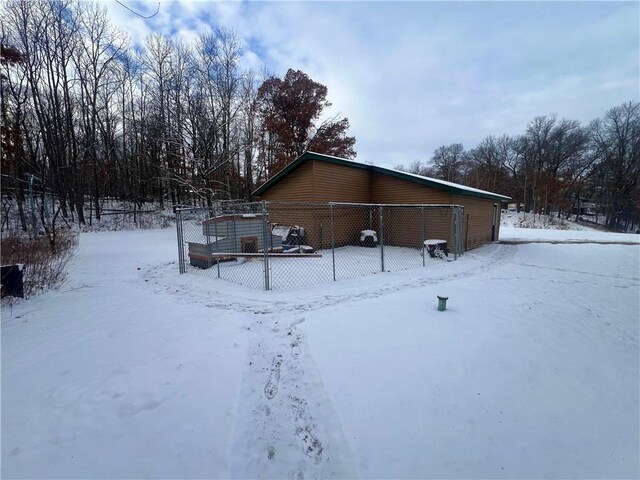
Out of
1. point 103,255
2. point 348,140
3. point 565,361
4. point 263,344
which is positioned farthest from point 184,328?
point 348,140

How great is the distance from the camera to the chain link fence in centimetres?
721

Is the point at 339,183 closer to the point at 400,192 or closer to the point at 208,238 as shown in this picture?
the point at 400,192

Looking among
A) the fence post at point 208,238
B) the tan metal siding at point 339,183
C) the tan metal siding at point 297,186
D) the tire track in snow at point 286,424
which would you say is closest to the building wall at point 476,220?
the tan metal siding at point 339,183

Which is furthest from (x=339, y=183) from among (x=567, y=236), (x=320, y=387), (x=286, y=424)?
(x=567, y=236)

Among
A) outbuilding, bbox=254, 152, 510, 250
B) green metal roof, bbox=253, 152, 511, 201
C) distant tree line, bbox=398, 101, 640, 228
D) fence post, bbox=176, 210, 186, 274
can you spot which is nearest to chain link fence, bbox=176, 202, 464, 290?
fence post, bbox=176, 210, 186, 274

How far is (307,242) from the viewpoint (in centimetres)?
1187

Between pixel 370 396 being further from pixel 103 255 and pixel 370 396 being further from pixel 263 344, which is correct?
pixel 103 255

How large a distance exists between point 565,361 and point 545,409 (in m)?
1.14

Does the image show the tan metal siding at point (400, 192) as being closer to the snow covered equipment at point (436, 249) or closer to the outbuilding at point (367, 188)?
the outbuilding at point (367, 188)

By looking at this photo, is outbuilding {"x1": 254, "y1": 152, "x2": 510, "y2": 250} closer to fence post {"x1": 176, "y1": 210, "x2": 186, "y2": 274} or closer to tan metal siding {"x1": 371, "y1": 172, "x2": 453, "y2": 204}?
tan metal siding {"x1": 371, "y1": 172, "x2": 453, "y2": 204}

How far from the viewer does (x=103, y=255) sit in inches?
427

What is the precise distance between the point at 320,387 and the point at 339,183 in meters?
10.1

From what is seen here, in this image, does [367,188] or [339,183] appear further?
[367,188]

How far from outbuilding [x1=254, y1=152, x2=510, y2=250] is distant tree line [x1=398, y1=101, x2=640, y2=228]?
28.2 metres
